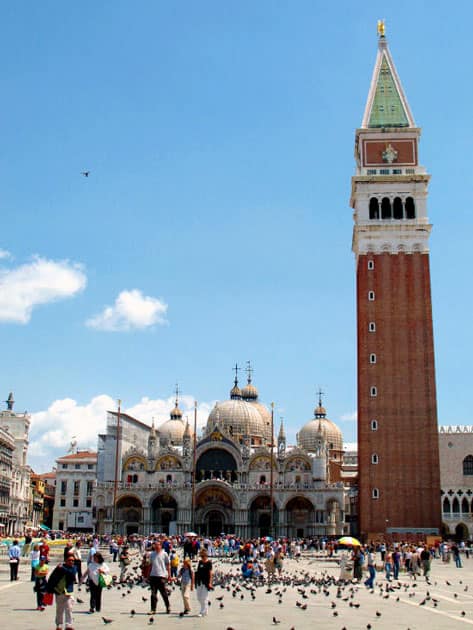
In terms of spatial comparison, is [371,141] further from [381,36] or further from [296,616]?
[296,616]

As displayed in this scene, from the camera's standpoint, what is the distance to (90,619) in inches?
720

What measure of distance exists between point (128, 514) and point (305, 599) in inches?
2818

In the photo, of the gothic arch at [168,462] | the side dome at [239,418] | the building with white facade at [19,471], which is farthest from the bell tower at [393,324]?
the building with white facade at [19,471]

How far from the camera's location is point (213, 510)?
9131cm

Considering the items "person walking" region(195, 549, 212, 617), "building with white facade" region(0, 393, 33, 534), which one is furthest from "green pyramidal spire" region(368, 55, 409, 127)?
"person walking" region(195, 549, 212, 617)

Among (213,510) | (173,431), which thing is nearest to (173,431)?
(173,431)

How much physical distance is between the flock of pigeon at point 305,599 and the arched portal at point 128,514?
62031mm

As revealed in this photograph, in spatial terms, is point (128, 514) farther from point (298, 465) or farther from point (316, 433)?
point (316, 433)

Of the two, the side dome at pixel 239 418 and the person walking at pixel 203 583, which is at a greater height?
the side dome at pixel 239 418

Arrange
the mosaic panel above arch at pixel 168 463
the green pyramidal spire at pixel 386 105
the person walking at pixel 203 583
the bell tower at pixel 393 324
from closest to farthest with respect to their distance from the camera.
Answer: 1. the person walking at pixel 203 583
2. the bell tower at pixel 393 324
3. the green pyramidal spire at pixel 386 105
4. the mosaic panel above arch at pixel 168 463

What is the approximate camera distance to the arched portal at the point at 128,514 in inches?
3612

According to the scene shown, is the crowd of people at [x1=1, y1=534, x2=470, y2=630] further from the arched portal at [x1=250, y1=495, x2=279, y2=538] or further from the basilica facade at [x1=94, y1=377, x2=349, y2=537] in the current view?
the arched portal at [x1=250, y1=495, x2=279, y2=538]

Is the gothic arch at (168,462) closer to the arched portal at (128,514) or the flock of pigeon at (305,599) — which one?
the arched portal at (128,514)

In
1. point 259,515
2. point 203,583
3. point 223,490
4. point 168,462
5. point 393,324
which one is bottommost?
point 203,583
